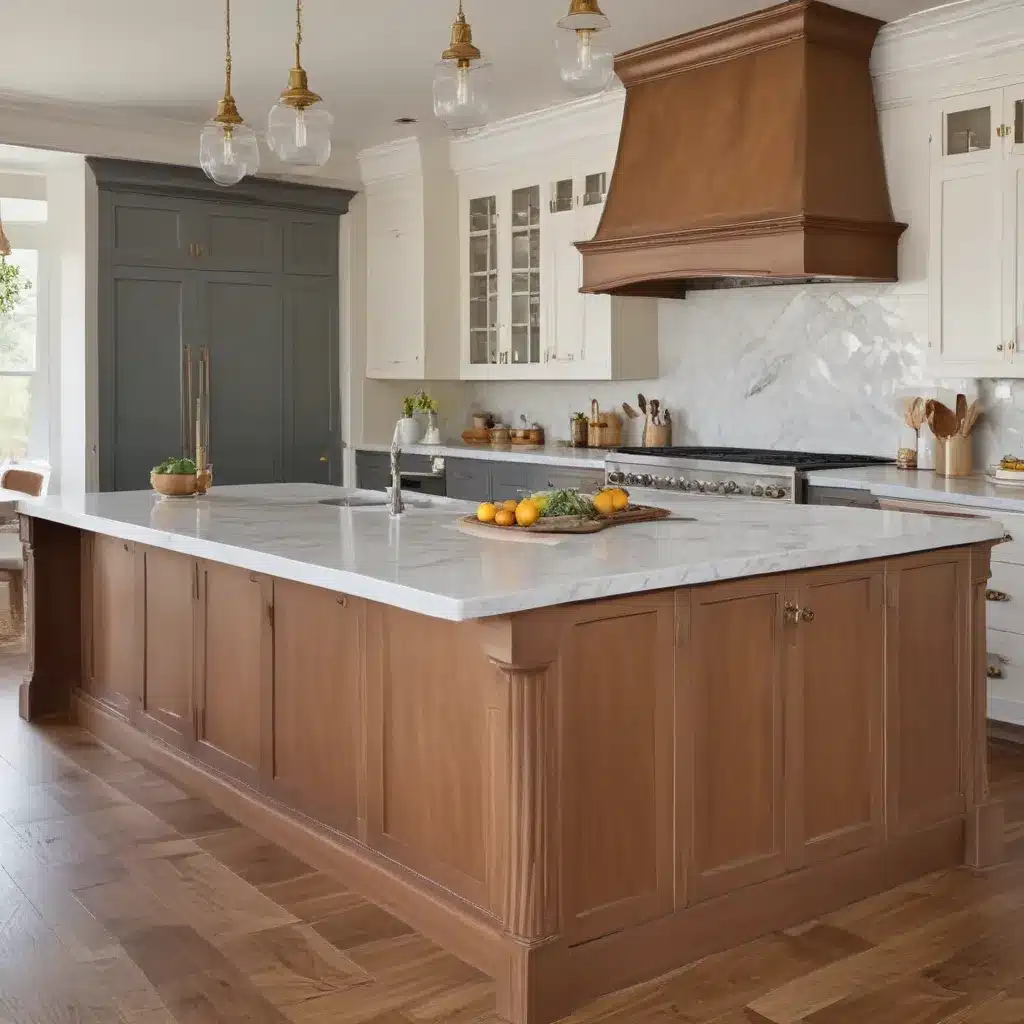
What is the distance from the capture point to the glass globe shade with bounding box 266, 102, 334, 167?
3.52 m

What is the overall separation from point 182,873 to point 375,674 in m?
0.85

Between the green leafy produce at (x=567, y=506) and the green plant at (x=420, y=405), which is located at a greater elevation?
the green plant at (x=420, y=405)

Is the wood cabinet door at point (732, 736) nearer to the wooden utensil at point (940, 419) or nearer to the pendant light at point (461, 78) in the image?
the pendant light at point (461, 78)

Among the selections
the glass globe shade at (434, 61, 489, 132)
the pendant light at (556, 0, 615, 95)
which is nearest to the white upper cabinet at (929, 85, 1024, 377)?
the pendant light at (556, 0, 615, 95)

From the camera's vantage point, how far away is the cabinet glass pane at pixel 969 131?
16.7 feet

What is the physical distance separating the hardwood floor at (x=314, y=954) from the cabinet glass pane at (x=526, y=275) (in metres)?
4.05

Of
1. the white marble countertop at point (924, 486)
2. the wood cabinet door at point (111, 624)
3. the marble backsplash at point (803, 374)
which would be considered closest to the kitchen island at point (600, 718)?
the wood cabinet door at point (111, 624)

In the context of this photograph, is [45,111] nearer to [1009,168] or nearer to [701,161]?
[701,161]

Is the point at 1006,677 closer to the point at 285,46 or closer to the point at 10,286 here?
the point at 285,46

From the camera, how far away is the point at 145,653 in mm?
4648

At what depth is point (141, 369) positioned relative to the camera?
7.33 m

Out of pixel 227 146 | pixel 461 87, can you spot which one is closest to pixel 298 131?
pixel 227 146

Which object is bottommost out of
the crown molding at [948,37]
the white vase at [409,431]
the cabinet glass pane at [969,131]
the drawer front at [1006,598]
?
the drawer front at [1006,598]

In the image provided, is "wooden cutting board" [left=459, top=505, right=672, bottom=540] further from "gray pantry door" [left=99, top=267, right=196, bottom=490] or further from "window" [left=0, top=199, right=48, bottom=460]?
"window" [left=0, top=199, right=48, bottom=460]
